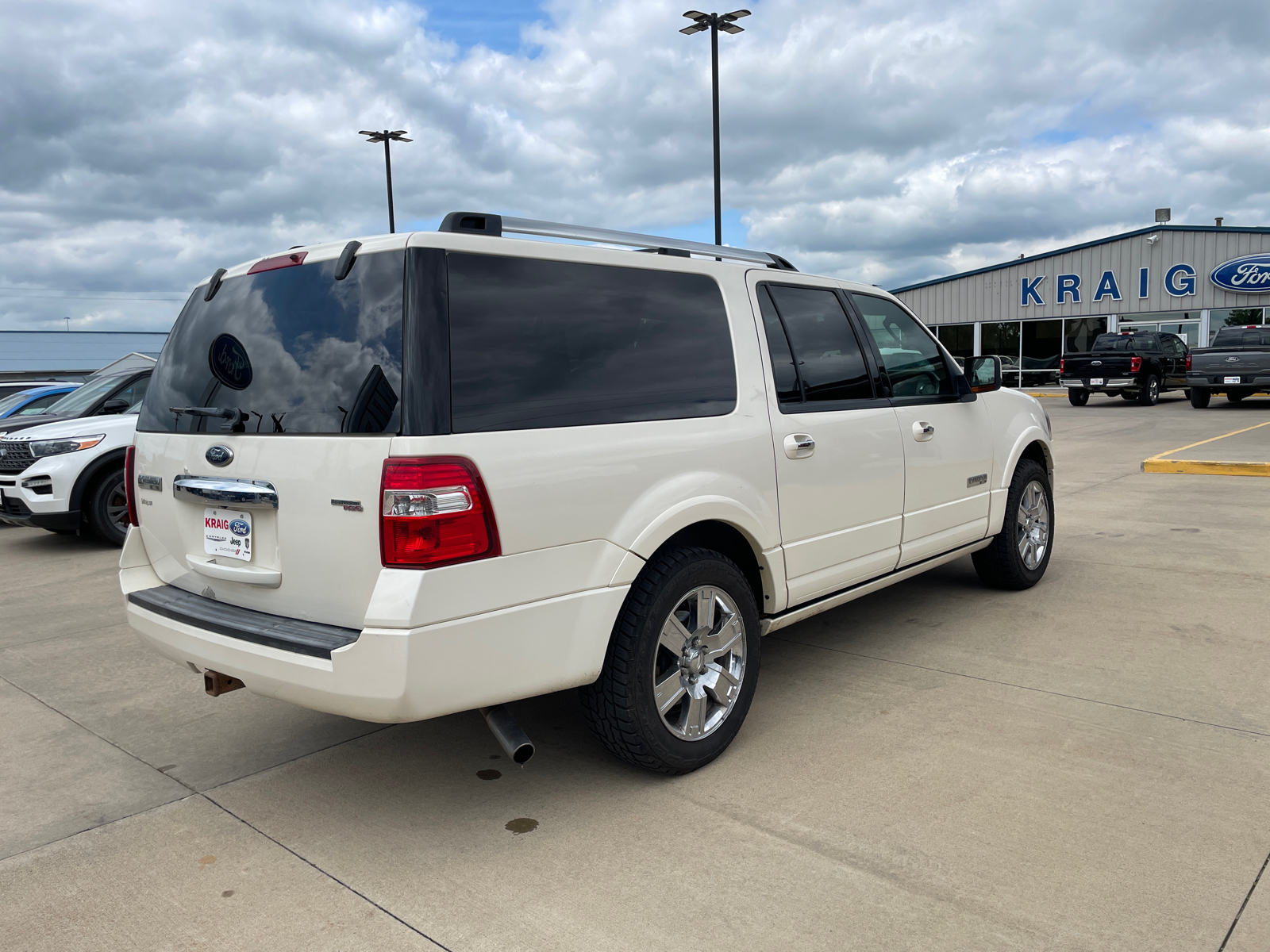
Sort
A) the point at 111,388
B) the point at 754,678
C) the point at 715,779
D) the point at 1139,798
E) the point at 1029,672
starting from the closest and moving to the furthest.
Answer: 1. the point at 1139,798
2. the point at 715,779
3. the point at 754,678
4. the point at 1029,672
5. the point at 111,388

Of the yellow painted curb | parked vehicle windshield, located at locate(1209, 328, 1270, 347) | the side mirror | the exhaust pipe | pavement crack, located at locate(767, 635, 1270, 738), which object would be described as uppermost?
parked vehicle windshield, located at locate(1209, 328, 1270, 347)

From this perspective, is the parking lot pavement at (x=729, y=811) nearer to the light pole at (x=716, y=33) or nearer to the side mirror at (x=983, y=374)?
the side mirror at (x=983, y=374)

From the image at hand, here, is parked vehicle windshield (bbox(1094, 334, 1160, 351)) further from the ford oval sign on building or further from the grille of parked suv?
the grille of parked suv

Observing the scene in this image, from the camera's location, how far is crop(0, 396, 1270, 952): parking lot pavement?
250 centimetres

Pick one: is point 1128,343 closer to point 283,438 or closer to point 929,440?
point 929,440

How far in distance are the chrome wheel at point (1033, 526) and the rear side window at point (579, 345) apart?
286cm

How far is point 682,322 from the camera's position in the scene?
3.46 metres

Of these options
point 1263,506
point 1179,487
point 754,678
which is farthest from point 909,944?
point 1179,487

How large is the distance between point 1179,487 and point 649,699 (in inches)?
336

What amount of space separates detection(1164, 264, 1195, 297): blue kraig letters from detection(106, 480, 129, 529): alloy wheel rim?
3032 cm

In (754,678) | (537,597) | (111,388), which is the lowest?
(754,678)

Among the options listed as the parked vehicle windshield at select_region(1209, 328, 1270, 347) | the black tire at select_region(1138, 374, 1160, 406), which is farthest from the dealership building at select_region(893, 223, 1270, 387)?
the parked vehicle windshield at select_region(1209, 328, 1270, 347)

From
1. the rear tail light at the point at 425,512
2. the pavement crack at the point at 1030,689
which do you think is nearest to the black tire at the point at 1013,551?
the pavement crack at the point at 1030,689

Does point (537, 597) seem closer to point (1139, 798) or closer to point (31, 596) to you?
point (1139, 798)
